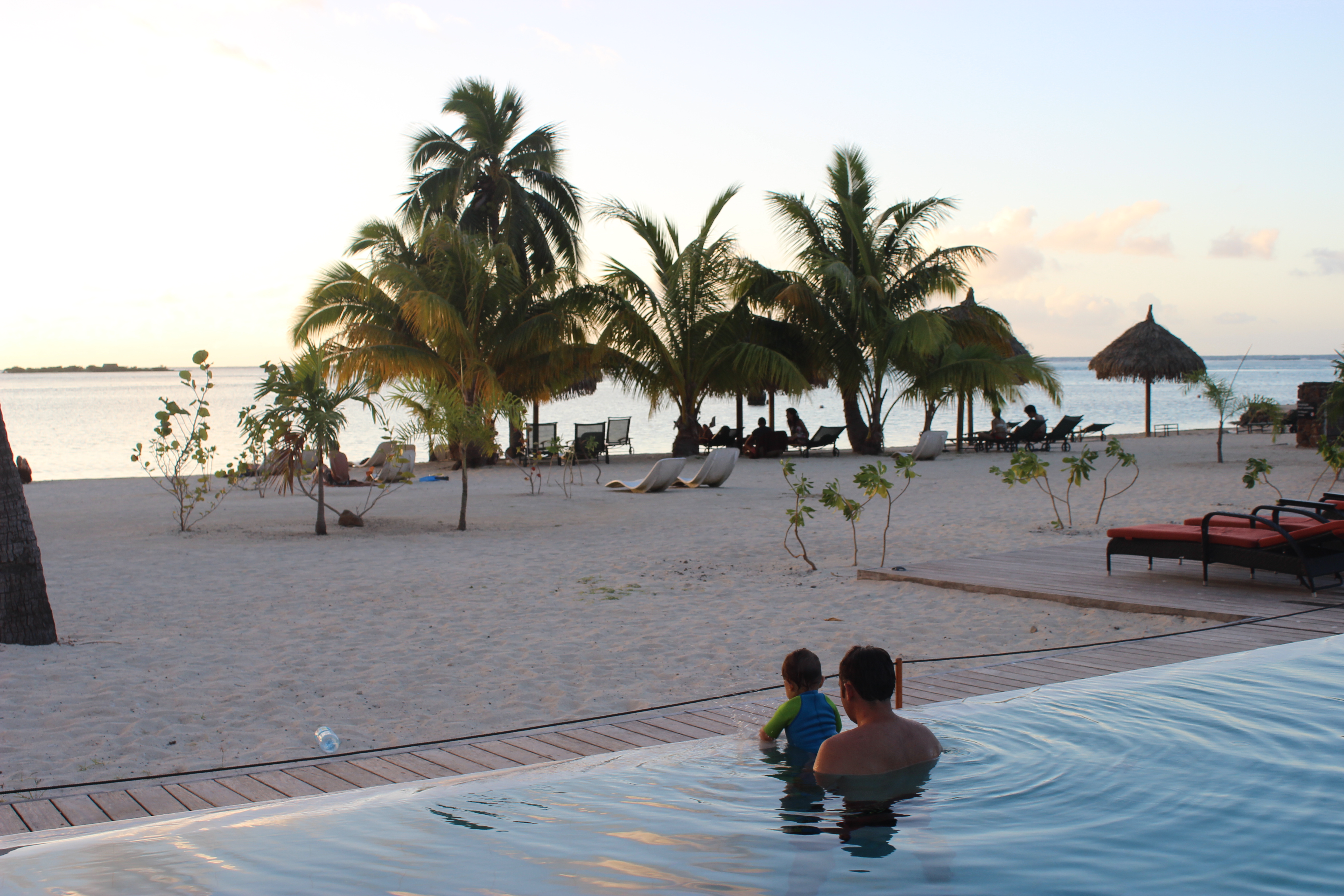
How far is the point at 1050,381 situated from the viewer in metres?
21.5

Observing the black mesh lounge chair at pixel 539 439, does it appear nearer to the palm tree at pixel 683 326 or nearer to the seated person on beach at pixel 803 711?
the palm tree at pixel 683 326

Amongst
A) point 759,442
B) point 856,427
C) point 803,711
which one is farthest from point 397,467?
point 803,711

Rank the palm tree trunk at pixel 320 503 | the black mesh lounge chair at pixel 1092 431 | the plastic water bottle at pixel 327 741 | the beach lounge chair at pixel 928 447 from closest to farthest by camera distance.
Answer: the plastic water bottle at pixel 327 741
the palm tree trunk at pixel 320 503
the beach lounge chair at pixel 928 447
the black mesh lounge chair at pixel 1092 431

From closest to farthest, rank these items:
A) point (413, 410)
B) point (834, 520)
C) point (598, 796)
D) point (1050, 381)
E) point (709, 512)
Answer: point (598, 796) < point (834, 520) < point (709, 512) < point (413, 410) < point (1050, 381)

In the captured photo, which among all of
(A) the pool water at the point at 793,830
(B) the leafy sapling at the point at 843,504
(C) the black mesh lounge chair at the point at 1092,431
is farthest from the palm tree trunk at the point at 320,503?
(C) the black mesh lounge chair at the point at 1092,431

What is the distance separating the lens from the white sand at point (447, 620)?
4.16 metres

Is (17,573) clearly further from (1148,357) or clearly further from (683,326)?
(1148,357)

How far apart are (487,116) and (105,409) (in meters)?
66.4

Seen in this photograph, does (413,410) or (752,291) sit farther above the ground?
(752,291)

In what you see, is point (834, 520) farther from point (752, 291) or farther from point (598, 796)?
point (752, 291)

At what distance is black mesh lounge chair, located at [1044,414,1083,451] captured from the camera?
22402 millimetres

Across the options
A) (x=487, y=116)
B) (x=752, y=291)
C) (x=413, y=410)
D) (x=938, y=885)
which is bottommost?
(x=938, y=885)

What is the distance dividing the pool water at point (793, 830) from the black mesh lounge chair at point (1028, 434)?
19557mm

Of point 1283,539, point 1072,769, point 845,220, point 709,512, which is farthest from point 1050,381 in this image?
point 1072,769
